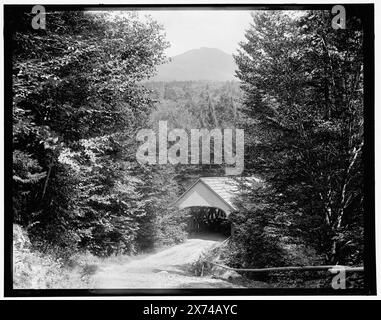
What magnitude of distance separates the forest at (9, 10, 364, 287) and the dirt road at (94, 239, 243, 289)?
0.20 metres

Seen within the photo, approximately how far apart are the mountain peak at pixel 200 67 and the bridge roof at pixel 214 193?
157 centimetres

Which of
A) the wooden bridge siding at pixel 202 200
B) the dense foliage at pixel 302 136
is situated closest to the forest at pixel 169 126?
the dense foliage at pixel 302 136

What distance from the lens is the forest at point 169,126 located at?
5828mm

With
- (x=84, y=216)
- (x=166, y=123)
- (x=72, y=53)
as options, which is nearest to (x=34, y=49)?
(x=72, y=53)

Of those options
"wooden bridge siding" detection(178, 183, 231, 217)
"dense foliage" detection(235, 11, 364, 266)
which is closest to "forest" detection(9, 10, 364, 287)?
"dense foliage" detection(235, 11, 364, 266)

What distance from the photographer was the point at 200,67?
233 inches

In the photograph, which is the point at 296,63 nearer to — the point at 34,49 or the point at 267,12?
the point at 267,12

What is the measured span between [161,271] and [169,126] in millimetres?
2185

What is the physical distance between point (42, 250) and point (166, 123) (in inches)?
108

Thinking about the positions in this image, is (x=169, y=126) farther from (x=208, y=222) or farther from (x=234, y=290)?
(x=234, y=290)

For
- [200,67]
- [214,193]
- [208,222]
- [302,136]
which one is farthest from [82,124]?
[302,136]

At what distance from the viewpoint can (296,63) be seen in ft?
19.5

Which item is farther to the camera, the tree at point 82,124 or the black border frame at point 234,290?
the tree at point 82,124

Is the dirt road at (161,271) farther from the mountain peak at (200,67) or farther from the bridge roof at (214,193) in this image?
the mountain peak at (200,67)
